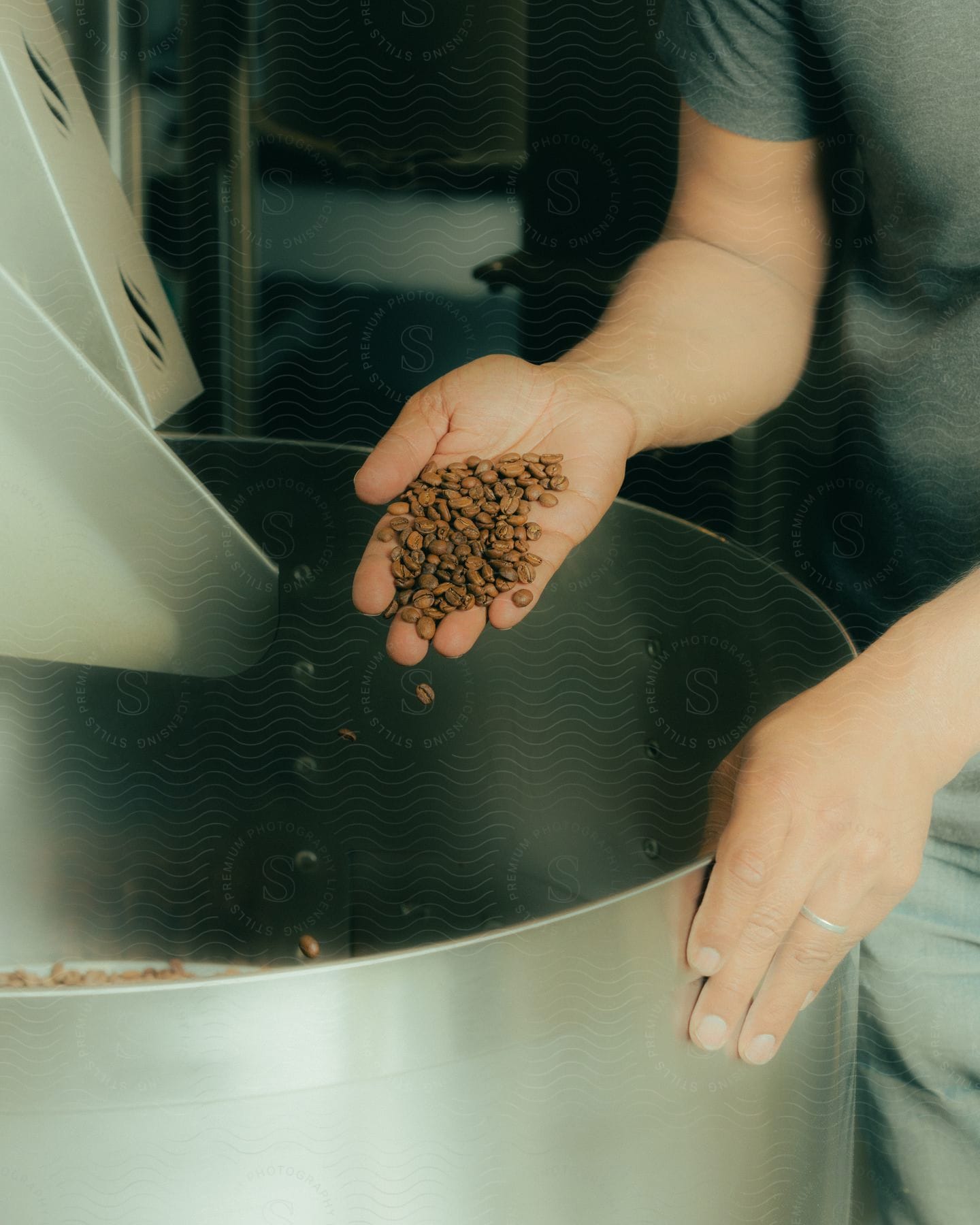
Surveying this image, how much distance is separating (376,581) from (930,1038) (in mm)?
407

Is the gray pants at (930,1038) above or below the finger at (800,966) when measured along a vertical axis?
below

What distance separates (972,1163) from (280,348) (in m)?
0.79

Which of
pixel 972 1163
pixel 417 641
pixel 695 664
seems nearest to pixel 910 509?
pixel 695 664

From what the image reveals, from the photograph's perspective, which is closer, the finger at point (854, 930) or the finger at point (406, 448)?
the finger at point (854, 930)

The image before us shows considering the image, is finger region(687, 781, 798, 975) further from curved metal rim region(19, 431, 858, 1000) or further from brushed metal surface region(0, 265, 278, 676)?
brushed metal surface region(0, 265, 278, 676)

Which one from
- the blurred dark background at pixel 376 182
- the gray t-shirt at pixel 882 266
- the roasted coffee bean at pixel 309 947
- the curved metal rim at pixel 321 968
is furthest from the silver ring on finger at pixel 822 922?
the blurred dark background at pixel 376 182

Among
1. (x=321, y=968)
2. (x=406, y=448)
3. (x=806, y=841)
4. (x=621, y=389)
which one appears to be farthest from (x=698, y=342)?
(x=321, y=968)

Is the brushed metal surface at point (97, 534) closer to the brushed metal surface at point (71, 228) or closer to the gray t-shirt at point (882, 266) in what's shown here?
the brushed metal surface at point (71, 228)

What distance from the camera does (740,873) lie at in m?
0.31

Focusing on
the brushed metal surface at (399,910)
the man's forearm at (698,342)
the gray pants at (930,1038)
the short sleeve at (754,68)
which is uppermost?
the short sleeve at (754,68)

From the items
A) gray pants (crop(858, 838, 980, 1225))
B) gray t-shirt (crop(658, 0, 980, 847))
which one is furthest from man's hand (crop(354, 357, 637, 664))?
gray pants (crop(858, 838, 980, 1225))

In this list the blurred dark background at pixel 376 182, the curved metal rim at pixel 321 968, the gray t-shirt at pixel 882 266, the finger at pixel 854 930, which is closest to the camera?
the curved metal rim at pixel 321 968

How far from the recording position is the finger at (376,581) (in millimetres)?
480

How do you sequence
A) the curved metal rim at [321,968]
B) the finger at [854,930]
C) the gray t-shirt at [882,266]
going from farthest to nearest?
the gray t-shirt at [882,266]
the finger at [854,930]
the curved metal rim at [321,968]
